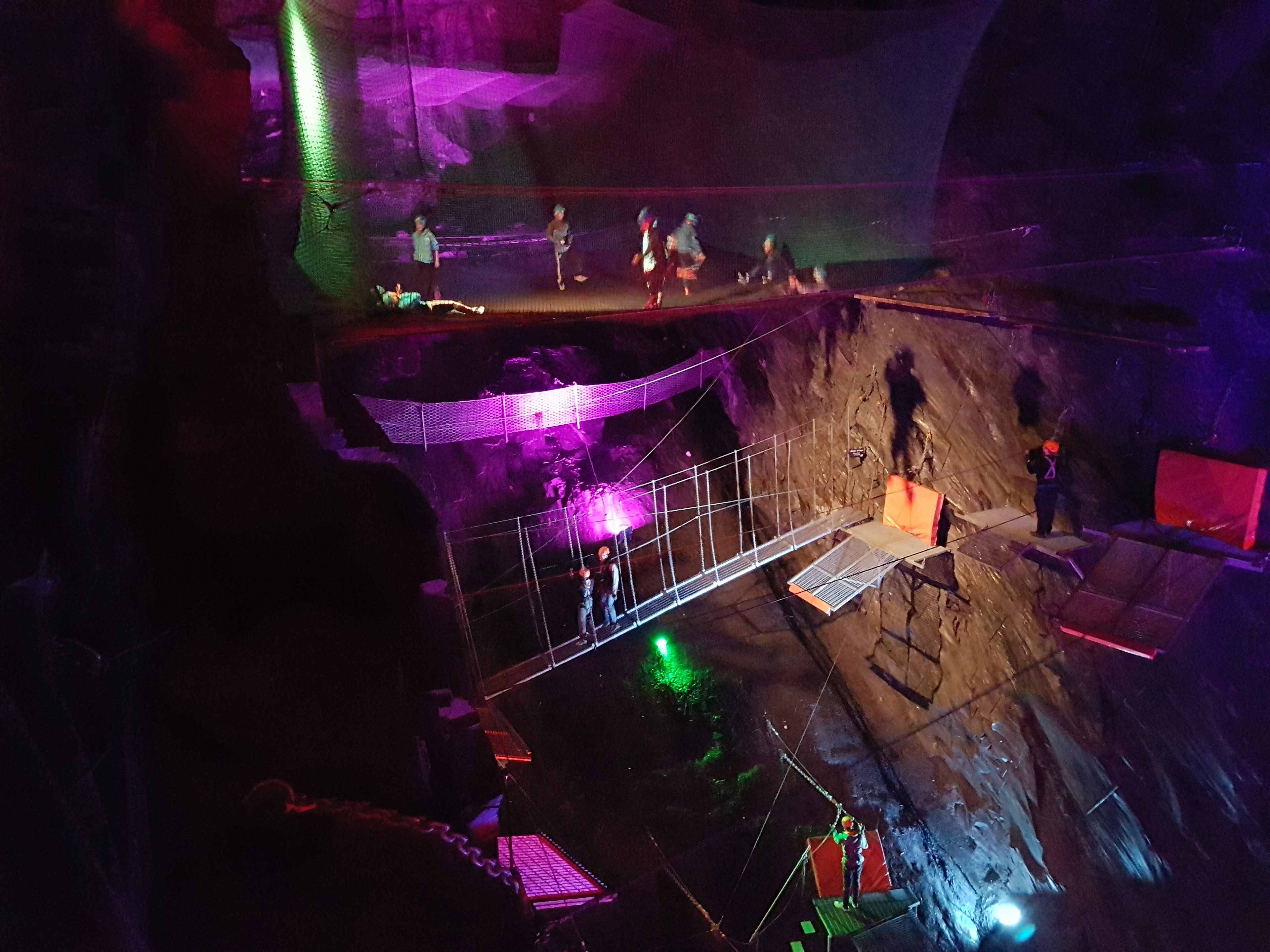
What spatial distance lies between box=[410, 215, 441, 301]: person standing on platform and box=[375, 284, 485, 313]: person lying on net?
3cm

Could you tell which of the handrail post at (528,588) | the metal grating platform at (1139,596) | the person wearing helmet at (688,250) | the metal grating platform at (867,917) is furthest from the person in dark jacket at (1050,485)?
the handrail post at (528,588)

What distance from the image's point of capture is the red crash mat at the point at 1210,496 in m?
2.71

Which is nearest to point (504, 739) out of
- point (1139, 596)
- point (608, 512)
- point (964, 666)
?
point (608, 512)

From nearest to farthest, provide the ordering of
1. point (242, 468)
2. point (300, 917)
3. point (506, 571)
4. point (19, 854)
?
point (19, 854) → point (300, 917) → point (242, 468) → point (506, 571)

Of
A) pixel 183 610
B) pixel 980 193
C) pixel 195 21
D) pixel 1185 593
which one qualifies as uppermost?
pixel 195 21

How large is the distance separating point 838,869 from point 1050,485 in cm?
320

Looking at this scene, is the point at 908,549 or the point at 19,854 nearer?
the point at 19,854

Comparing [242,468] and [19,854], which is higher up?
[242,468]

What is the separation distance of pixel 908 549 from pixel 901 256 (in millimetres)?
1779

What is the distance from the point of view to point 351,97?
9.40 feet

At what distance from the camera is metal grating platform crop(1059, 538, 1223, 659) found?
2.84 metres

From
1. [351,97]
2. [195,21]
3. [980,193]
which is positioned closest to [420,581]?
[351,97]

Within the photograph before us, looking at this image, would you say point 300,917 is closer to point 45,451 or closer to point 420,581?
point 420,581

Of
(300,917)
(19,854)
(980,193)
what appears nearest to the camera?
(19,854)
